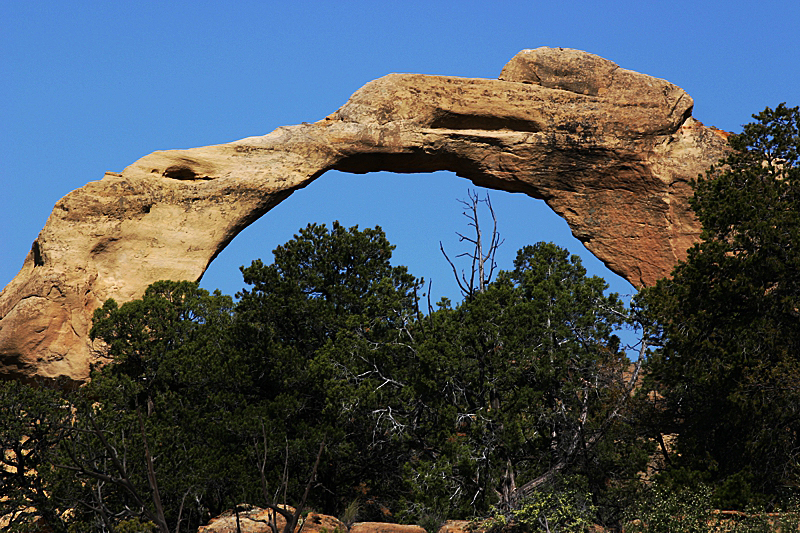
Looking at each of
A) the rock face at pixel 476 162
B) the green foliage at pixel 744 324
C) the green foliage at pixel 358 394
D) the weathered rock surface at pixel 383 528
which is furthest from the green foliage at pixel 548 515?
the rock face at pixel 476 162

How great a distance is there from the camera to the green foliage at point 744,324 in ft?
50.5

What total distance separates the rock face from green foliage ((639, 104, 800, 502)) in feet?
19.5

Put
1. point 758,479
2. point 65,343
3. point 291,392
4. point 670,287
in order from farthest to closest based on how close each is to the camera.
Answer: point 65,343 < point 291,392 < point 670,287 < point 758,479

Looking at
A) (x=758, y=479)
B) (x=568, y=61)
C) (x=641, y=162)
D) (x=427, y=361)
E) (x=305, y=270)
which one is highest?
(x=568, y=61)

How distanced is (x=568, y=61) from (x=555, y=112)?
1.72 m

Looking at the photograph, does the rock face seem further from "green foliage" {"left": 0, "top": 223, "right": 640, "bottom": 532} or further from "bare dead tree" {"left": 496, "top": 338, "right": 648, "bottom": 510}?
"bare dead tree" {"left": 496, "top": 338, "right": 648, "bottom": 510}

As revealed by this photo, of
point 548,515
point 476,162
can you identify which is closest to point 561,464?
point 548,515

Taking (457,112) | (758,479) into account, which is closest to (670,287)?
(758,479)

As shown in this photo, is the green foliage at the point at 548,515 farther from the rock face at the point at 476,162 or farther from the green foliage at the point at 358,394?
the rock face at the point at 476,162

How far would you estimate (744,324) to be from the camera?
16.3 meters

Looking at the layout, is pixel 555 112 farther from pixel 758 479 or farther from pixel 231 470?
pixel 231 470

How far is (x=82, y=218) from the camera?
888 inches

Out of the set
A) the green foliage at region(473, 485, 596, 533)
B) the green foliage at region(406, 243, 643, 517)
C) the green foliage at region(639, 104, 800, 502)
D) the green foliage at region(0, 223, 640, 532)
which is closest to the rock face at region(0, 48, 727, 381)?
the green foliage at region(0, 223, 640, 532)

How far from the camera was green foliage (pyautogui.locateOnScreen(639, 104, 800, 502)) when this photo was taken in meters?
15.4
